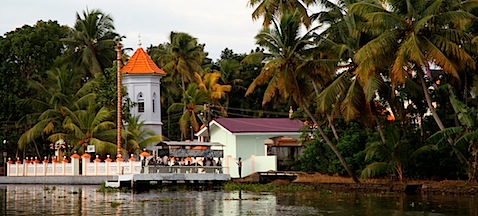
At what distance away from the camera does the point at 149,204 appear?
24609 mm

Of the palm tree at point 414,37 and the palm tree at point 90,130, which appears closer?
the palm tree at point 414,37

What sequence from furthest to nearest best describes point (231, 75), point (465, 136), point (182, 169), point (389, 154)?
1. point (231, 75)
2. point (182, 169)
3. point (389, 154)
4. point (465, 136)

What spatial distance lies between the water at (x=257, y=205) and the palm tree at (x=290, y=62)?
5.18 metres

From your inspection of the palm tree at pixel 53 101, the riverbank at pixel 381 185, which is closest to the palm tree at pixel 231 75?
the palm tree at pixel 53 101

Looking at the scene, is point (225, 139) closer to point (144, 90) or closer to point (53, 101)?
point (144, 90)

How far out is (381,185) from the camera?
3103 cm

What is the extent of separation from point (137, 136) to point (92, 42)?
12370mm

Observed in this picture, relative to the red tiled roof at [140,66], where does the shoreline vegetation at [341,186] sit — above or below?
below

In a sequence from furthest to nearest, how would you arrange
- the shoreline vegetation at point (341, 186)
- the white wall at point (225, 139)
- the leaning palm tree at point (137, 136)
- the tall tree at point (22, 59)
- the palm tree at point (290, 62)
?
the tall tree at point (22, 59) → the leaning palm tree at point (137, 136) → the white wall at point (225, 139) → the palm tree at point (290, 62) → the shoreline vegetation at point (341, 186)

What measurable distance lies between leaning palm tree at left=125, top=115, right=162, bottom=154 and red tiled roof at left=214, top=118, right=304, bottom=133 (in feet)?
19.7

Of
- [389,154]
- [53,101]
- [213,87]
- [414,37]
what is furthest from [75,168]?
[414,37]

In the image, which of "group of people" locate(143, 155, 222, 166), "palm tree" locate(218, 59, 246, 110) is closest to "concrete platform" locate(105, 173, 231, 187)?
"group of people" locate(143, 155, 222, 166)

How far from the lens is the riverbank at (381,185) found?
92.1 feet

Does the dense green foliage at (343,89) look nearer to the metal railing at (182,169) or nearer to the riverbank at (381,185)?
the riverbank at (381,185)
